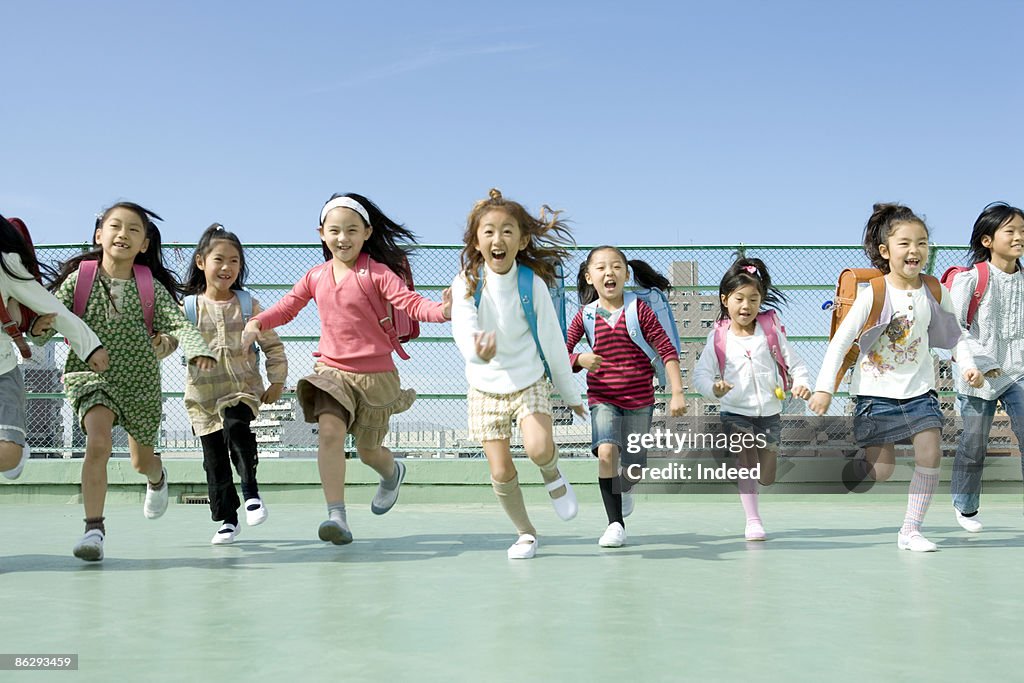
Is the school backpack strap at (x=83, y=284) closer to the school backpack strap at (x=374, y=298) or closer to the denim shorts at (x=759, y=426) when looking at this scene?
the school backpack strap at (x=374, y=298)

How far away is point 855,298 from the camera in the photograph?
17.4 feet

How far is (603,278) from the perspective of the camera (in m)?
5.44

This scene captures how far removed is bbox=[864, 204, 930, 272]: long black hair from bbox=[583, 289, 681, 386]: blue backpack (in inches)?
45.3

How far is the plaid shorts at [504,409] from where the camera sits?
176 inches

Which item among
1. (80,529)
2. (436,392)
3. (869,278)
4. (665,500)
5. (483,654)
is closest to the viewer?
(483,654)

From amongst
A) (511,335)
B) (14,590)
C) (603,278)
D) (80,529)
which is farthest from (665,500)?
(14,590)

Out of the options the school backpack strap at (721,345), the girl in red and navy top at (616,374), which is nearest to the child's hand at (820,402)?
the girl in red and navy top at (616,374)

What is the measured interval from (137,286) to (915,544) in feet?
13.4

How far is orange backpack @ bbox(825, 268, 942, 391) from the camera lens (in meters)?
4.99

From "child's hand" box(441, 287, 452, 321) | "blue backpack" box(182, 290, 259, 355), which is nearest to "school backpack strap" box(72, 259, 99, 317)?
"blue backpack" box(182, 290, 259, 355)

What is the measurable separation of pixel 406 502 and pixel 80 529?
8.45 ft

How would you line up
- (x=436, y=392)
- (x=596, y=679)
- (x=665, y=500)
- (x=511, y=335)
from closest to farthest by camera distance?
(x=596, y=679)
(x=511, y=335)
(x=436, y=392)
(x=665, y=500)

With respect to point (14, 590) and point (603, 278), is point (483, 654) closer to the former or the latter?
point (14, 590)

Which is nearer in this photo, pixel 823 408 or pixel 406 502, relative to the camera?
pixel 823 408
